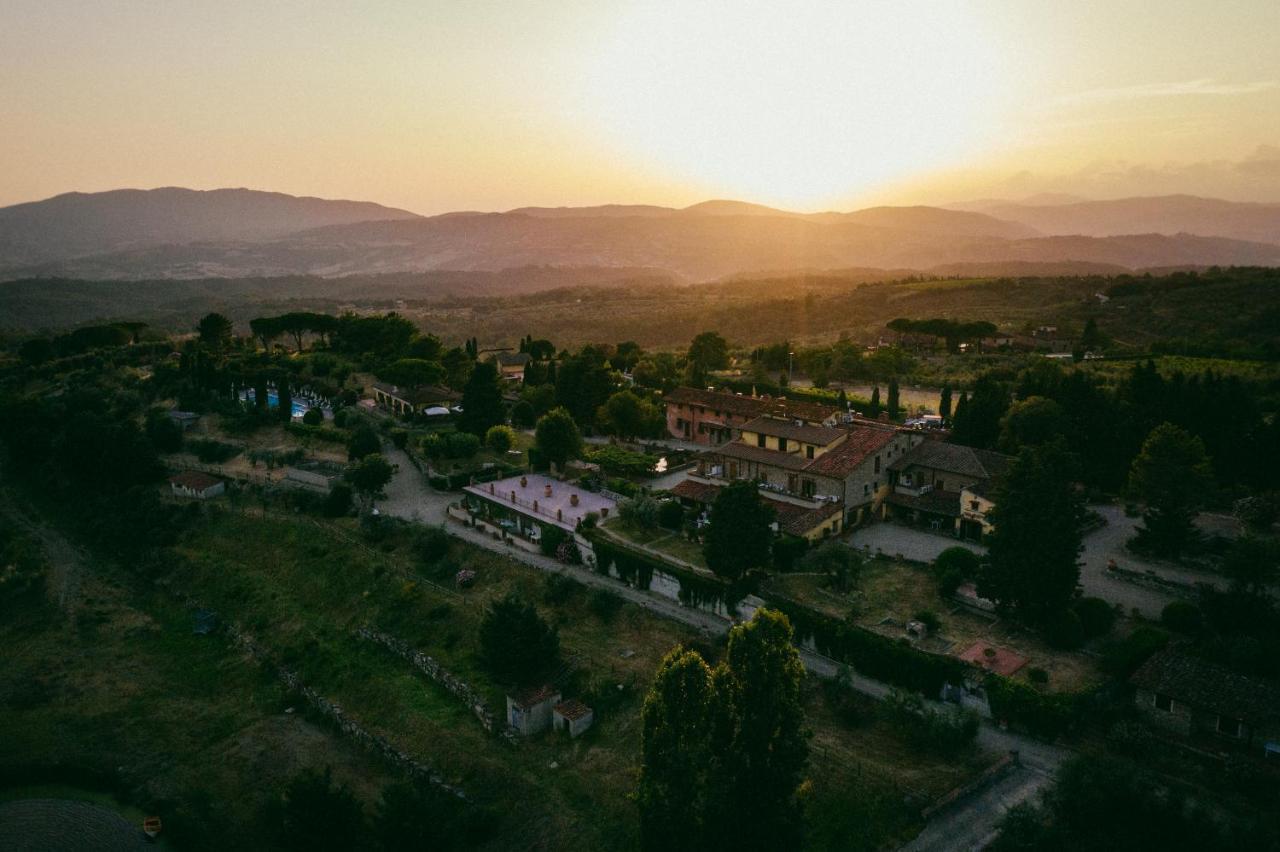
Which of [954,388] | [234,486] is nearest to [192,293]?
[234,486]

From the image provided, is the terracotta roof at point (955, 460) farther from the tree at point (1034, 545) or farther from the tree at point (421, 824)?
the tree at point (421, 824)

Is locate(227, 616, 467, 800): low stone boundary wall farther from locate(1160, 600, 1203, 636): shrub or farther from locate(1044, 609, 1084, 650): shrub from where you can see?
locate(1160, 600, 1203, 636): shrub

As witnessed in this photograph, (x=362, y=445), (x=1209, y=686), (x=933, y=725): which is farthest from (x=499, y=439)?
(x=1209, y=686)

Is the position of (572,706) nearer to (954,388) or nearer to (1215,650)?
(1215,650)

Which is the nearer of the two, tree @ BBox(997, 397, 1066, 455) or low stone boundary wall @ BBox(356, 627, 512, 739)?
low stone boundary wall @ BBox(356, 627, 512, 739)

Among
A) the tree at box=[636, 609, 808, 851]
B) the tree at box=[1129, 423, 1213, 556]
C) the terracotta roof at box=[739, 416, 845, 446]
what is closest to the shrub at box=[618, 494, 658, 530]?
the terracotta roof at box=[739, 416, 845, 446]

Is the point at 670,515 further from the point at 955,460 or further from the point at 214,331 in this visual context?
the point at 214,331
